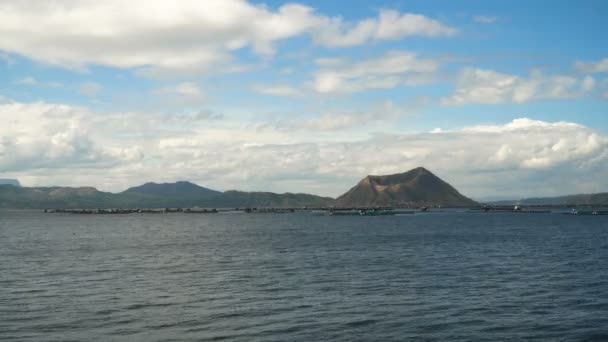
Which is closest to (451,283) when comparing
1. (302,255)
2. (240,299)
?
Answer: (240,299)

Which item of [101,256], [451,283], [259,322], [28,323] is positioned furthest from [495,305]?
[101,256]

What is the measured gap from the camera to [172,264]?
246ft

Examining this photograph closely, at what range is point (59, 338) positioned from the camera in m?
34.1

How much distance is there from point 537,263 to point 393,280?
28205 mm

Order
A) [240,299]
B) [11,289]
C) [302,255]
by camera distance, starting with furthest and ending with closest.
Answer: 1. [302,255]
2. [11,289]
3. [240,299]

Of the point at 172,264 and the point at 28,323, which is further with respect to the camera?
the point at 172,264

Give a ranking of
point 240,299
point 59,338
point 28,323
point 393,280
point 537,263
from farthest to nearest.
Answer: point 537,263, point 393,280, point 240,299, point 28,323, point 59,338

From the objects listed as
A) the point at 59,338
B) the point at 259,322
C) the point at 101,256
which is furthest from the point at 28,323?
the point at 101,256

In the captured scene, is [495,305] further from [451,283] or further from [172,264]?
[172,264]

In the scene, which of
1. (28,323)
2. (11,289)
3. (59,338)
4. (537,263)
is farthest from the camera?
(537,263)

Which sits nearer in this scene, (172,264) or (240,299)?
(240,299)

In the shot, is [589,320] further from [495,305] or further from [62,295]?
[62,295]

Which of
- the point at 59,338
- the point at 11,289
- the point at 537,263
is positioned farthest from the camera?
the point at 537,263

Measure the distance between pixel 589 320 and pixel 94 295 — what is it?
137 ft
